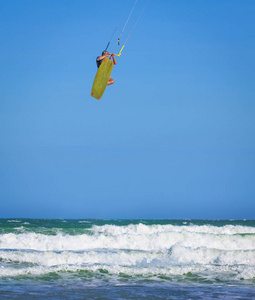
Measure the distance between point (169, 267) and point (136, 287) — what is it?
2309mm

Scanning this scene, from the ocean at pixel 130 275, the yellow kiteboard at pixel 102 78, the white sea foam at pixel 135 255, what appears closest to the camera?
the ocean at pixel 130 275

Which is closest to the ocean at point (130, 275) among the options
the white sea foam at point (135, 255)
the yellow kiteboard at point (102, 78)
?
the white sea foam at point (135, 255)

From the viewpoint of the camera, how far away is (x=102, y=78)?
1033cm

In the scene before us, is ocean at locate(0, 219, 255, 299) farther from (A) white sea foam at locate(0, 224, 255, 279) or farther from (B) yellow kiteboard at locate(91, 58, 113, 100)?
(B) yellow kiteboard at locate(91, 58, 113, 100)

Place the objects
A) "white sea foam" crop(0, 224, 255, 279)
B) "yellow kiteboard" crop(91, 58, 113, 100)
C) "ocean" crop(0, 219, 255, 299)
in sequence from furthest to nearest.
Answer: "white sea foam" crop(0, 224, 255, 279) → "yellow kiteboard" crop(91, 58, 113, 100) → "ocean" crop(0, 219, 255, 299)

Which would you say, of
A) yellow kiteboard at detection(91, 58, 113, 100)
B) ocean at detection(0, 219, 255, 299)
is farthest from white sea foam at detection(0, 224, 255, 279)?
yellow kiteboard at detection(91, 58, 113, 100)

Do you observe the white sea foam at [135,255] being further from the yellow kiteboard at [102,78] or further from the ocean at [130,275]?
the yellow kiteboard at [102,78]

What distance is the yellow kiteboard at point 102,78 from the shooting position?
999 centimetres

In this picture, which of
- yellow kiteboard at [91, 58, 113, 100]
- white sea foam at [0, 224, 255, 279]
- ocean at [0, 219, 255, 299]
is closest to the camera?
ocean at [0, 219, 255, 299]

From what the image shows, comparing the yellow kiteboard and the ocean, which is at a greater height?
the yellow kiteboard

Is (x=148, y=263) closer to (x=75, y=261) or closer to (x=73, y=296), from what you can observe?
(x=75, y=261)

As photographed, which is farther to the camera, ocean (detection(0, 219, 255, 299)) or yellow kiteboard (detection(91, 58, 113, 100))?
yellow kiteboard (detection(91, 58, 113, 100))

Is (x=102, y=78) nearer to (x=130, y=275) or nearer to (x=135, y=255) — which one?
(x=130, y=275)

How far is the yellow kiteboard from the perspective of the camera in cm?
999
